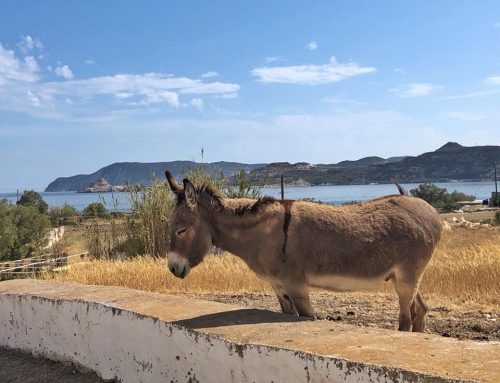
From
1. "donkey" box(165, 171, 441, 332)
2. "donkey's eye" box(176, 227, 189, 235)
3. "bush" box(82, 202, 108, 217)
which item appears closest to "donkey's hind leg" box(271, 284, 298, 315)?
"donkey" box(165, 171, 441, 332)

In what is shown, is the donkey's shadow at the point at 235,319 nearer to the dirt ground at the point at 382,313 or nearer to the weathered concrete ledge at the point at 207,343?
the weathered concrete ledge at the point at 207,343

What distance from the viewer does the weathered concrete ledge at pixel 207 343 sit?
3.49 metres

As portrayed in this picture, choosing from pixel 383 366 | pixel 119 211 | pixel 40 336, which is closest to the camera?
pixel 383 366

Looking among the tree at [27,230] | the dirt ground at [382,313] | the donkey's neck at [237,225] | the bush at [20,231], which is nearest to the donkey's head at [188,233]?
the donkey's neck at [237,225]

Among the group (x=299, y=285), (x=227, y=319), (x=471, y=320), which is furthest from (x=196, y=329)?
(x=471, y=320)

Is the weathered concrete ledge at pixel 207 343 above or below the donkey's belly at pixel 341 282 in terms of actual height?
below

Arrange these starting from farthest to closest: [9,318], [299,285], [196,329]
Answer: [9,318]
[299,285]
[196,329]

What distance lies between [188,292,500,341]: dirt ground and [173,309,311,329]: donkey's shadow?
2.58m

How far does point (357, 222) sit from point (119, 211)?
39.9 ft

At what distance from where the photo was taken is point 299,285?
539cm

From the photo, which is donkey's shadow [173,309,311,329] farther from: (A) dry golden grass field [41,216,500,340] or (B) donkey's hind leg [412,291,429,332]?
(A) dry golden grass field [41,216,500,340]

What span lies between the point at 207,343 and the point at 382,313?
14.8 feet

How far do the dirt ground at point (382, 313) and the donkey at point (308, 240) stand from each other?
5.09ft

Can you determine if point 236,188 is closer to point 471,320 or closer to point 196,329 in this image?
point 471,320
